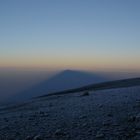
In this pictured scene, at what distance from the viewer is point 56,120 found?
1439 centimetres

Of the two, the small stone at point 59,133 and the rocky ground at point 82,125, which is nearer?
the rocky ground at point 82,125

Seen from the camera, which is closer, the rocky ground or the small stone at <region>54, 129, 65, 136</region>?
the rocky ground

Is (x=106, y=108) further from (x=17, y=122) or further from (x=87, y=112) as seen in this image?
(x=17, y=122)

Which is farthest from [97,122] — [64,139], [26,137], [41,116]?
[41,116]

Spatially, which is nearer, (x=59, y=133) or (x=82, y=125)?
(x=59, y=133)

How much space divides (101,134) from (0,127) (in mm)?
5545

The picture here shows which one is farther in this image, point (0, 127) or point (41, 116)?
point (41, 116)

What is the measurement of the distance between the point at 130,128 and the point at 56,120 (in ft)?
13.1

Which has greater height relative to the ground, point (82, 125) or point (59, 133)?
point (82, 125)

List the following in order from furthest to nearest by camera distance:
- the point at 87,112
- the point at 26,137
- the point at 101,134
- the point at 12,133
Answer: the point at 87,112, the point at 12,133, the point at 26,137, the point at 101,134

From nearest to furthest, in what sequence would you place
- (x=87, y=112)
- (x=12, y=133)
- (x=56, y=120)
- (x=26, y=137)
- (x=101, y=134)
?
(x=101, y=134), (x=26, y=137), (x=12, y=133), (x=56, y=120), (x=87, y=112)

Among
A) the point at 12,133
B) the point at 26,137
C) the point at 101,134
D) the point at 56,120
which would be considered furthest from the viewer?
the point at 56,120

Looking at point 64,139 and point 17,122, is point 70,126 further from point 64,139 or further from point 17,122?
point 17,122

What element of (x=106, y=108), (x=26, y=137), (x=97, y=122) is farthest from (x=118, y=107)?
(x=26, y=137)
